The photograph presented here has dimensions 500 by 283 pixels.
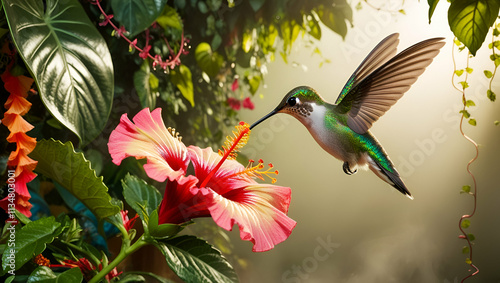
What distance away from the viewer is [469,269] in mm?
1262

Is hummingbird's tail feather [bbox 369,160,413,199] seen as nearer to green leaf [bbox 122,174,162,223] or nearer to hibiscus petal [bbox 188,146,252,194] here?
hibiscus petal [bbox 188,146,252,194]

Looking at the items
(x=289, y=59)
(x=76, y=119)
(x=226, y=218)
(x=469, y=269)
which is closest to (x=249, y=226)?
(x=226, y=218)

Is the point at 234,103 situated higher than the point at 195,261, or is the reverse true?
the point at 234,103

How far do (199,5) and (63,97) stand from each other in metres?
0.61

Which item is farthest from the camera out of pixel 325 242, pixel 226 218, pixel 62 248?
pixel 325 242

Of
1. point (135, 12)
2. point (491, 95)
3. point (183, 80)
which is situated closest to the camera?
point (135, 12)

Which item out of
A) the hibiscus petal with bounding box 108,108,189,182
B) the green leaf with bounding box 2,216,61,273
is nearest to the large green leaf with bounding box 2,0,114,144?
the hibiscus petal with bounding box 108,108,189,182

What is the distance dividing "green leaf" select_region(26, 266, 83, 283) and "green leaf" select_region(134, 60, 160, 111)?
494mm

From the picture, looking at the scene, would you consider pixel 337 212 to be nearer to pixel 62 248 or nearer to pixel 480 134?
pixel 480 134

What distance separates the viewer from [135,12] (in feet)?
2.98

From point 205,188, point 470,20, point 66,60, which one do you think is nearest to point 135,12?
point 66,60

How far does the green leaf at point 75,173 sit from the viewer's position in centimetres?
83

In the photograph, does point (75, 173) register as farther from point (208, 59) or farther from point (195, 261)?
point (208, 59)

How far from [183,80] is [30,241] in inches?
25.4
